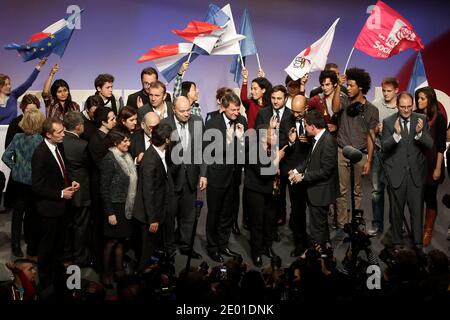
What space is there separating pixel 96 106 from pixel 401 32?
3.44 meters

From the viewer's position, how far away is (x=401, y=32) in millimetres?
7090

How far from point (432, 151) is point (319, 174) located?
1416 millimetres

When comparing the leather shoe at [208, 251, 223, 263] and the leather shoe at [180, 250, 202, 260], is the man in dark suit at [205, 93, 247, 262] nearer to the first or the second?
the leather shoe at [208, 251, 223, 263]

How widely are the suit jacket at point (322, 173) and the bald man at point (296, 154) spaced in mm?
215

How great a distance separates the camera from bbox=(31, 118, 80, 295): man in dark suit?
486cm

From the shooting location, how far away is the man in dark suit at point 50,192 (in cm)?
486

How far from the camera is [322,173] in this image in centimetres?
559

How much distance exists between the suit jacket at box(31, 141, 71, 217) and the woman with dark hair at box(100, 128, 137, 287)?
374 mm

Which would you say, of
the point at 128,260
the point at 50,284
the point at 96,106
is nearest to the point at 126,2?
the point at 96,106

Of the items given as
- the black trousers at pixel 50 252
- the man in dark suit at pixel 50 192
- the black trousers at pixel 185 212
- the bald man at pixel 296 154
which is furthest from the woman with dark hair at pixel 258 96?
the black trousers at pixel 50 252

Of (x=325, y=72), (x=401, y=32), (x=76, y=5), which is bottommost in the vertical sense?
(x=325, y=72)

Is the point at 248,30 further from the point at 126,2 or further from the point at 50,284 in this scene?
the point at 50,284

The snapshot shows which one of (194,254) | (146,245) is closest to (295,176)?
(194,254)

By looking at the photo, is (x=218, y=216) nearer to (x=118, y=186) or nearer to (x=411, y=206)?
(x=118, y=186)
